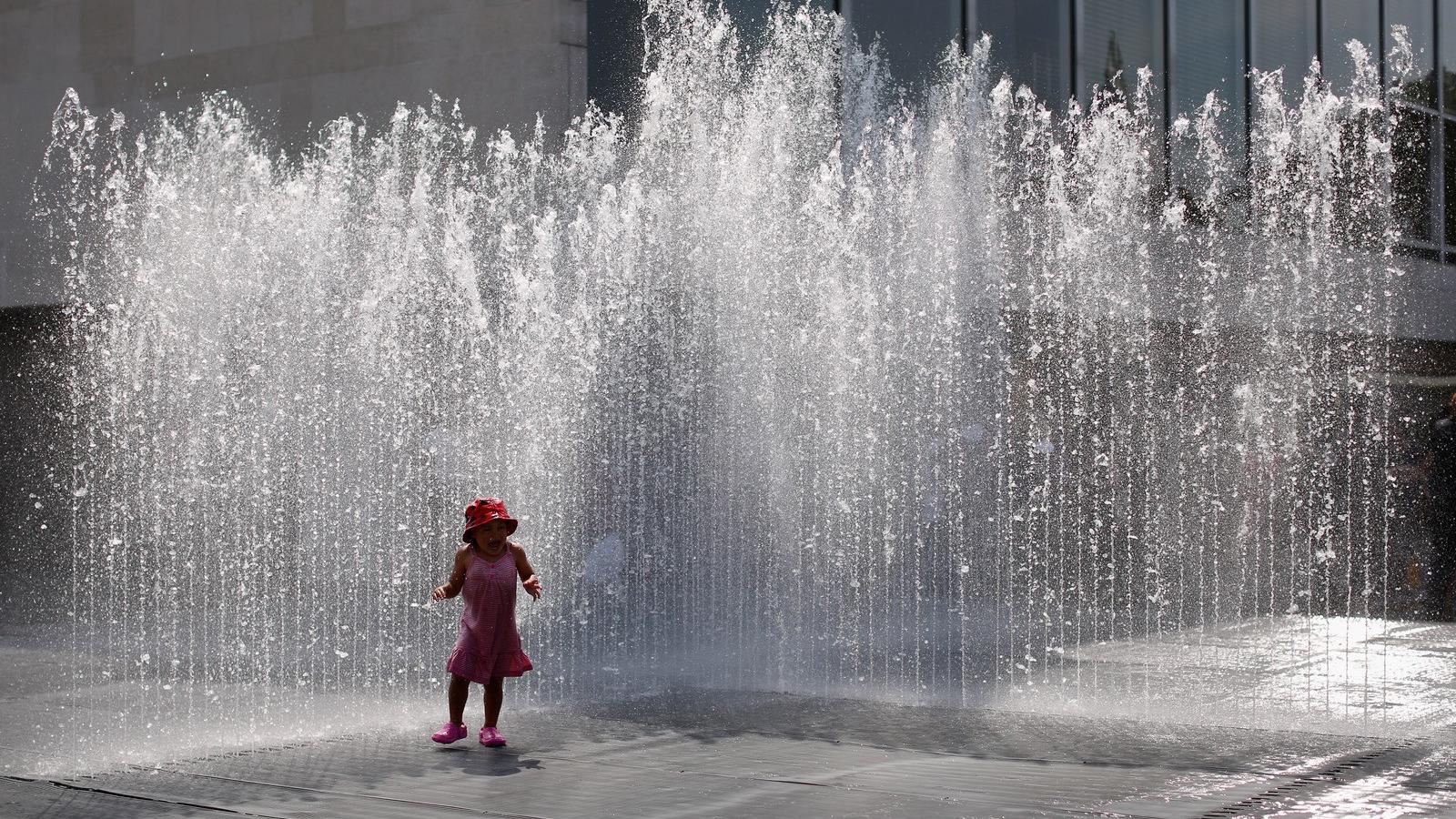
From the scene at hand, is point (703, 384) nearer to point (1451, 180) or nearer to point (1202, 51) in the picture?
point (1202, 51)

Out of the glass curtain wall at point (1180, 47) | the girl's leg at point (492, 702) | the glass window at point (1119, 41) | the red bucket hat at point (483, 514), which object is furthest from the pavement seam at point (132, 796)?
the glass window at point (1119, 41)

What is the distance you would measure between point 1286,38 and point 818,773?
13886 mm

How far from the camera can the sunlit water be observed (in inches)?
478

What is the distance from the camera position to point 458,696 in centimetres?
705

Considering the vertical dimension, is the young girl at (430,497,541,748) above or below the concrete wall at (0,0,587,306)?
below

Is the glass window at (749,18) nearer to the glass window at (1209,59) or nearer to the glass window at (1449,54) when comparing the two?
the glass window at (1209,59)

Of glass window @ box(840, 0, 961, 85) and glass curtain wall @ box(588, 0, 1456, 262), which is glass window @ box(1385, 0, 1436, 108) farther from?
glass window @ box(840, 0, 961, 85)

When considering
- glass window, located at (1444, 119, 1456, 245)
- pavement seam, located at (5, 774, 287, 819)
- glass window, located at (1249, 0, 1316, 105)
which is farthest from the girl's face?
glass window, located at (1444, 119, 1456, 245)

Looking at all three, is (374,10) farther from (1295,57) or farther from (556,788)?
(556,788)

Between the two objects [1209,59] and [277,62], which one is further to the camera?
[1209,59]

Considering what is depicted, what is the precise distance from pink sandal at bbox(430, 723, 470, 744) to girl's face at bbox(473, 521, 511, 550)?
2.50 feet

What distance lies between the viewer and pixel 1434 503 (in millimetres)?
16891

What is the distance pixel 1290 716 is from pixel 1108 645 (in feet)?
10.1

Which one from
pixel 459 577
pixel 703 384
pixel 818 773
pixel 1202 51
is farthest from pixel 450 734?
pixel 1202 51
